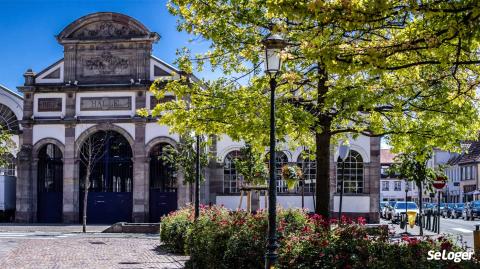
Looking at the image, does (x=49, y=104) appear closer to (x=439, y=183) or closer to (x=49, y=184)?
(x=49, y=184)

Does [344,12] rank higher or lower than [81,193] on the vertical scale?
higher

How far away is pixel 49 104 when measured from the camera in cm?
4081

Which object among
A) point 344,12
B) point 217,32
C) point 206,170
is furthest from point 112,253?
point 206,170

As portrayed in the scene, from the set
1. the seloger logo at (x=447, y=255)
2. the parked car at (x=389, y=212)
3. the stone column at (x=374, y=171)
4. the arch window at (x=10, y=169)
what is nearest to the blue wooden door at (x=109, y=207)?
the arch window at (x=10, y=169)

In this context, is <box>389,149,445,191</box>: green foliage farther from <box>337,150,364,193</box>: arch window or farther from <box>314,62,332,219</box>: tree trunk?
<box>314,62,332,219</box>: tree trunk

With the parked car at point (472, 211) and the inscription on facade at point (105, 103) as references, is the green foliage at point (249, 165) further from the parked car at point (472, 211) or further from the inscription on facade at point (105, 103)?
the parked car at point (472, 211)

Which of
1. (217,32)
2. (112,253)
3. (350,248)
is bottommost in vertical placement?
(112,253)

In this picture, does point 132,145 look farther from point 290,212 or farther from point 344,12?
point 344,12

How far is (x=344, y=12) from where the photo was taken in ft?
29.4

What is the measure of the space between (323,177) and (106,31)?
2650 cm

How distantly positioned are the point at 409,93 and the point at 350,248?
607cm

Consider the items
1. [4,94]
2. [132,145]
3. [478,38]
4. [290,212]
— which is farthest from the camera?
[4,94]

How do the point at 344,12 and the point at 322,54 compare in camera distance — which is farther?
the point at 322,54

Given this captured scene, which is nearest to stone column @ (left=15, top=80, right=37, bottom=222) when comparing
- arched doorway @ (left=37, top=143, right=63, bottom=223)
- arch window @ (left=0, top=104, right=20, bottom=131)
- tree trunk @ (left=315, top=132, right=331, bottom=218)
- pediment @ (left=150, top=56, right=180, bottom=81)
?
arched doorway @ (left=37, top=143, right=63, bottom=223)
